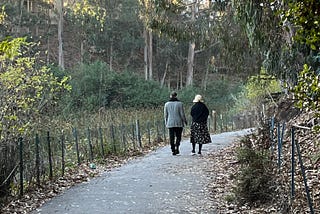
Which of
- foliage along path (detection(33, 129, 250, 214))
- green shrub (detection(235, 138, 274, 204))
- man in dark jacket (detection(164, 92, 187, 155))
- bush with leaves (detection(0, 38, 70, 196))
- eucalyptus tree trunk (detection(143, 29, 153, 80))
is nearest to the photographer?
green shrub (detection(235, 138, 274, 204))

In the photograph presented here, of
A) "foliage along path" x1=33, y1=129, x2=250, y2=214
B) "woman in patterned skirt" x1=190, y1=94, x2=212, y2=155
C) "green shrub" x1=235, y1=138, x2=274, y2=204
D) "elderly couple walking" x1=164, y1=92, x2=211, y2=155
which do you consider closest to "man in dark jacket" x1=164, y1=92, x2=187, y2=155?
"elderly couple walking" x1=164, y1=92, x2=211, y2=155

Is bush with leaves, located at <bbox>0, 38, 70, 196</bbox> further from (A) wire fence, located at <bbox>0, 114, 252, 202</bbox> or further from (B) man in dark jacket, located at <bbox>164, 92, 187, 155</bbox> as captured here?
(B) man in dark jacket, located at <bbox>164, 92, 187, 155</bbox>

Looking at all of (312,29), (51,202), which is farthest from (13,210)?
(312,29)

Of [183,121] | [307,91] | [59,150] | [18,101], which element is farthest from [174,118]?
[307,91]

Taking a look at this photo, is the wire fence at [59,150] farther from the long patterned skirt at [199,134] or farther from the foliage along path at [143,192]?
the long patterned skirt at [199,134]

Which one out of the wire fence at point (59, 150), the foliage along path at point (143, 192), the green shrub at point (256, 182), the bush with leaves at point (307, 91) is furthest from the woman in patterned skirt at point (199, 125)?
the bush with leaves at point (307, 91)

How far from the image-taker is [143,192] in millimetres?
7359

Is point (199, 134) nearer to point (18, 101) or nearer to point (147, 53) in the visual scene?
point (18, 101)

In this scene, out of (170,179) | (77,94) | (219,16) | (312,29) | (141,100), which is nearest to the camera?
(312,29)

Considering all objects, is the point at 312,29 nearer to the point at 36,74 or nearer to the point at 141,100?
the point at 36,74

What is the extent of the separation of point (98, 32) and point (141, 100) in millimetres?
12380

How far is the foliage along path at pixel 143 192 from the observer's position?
20.7 ft

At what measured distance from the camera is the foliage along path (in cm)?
632

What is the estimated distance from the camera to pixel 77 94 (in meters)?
28.5
